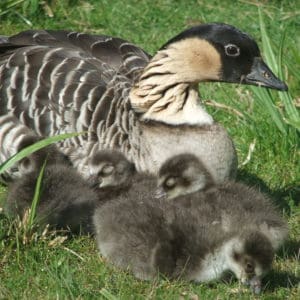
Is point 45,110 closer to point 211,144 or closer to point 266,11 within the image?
point 211,144

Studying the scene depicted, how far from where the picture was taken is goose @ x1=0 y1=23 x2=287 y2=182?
262 inches

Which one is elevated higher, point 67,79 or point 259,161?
point 67,79

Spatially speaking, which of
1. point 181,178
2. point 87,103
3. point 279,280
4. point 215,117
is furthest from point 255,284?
point 215,117

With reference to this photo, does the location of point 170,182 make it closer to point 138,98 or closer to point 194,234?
point 194,234

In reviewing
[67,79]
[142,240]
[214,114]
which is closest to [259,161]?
[214,114]

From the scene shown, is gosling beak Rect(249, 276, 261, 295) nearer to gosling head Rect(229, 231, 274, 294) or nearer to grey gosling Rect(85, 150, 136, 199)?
gosling head Rect(229, 231, 274, 294)

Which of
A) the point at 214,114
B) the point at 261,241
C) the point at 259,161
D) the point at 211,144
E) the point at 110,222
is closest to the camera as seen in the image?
the point at 261,241

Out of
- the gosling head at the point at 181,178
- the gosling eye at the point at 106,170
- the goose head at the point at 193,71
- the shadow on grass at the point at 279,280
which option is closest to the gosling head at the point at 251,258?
the shadow on grass at the point at 279,280

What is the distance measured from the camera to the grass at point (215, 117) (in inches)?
225

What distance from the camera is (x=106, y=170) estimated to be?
21.1 feet

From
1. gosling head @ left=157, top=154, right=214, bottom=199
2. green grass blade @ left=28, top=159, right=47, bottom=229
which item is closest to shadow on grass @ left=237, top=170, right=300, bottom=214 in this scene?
gosling head @ left=157, top=154, right=214, bottom=199

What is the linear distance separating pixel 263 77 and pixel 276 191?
1003mm

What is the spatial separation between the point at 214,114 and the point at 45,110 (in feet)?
6.43

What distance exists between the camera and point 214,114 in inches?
334
